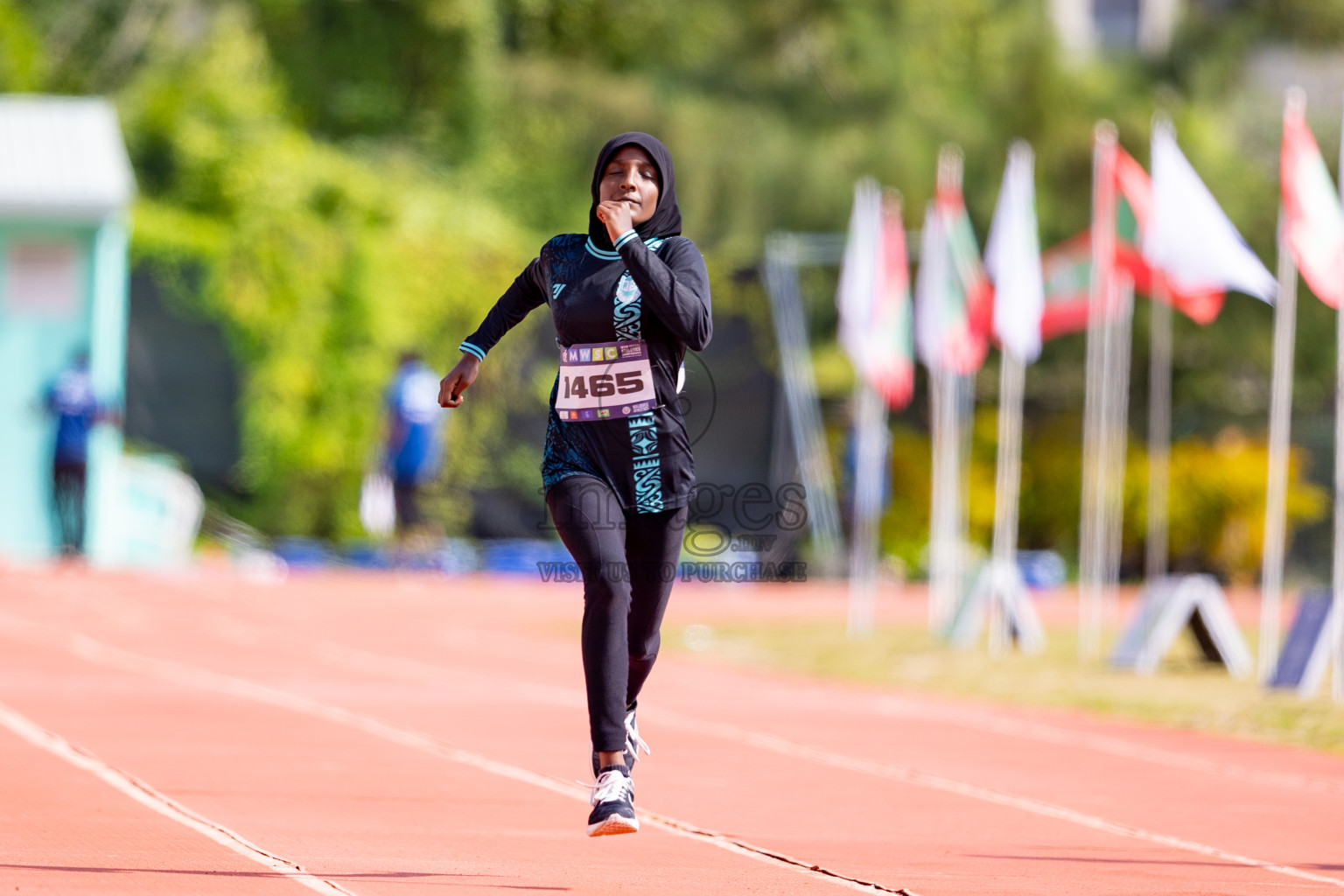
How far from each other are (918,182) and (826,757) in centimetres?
2301

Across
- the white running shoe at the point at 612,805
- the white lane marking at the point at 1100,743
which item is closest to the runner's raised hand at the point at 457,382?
the white running shoe at the point at 612,805

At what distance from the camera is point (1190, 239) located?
15.0 metres

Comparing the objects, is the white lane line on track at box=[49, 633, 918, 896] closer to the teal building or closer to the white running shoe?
the white running shoe

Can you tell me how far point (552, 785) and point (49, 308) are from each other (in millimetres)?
15407

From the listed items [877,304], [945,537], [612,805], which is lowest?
[612,805]

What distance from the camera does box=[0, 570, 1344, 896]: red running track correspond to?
5.82 meters

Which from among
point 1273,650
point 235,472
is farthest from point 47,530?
point 1273,650

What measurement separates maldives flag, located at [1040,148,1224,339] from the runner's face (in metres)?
9.39

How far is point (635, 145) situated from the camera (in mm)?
5949

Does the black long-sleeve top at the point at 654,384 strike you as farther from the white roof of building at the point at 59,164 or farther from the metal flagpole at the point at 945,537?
the white roof of building at the point at 59,164

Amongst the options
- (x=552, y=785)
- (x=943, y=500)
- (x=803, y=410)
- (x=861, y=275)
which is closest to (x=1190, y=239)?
(x=943, y=500)

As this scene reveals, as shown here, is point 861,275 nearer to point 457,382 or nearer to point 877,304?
point 877,304

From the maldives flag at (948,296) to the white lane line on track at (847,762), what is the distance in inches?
273

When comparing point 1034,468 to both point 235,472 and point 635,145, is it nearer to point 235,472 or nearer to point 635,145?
point 235,472
